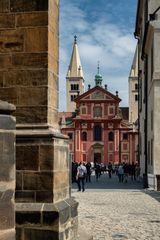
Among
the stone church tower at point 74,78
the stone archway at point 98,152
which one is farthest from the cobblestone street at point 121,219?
the stone church tower at point 74,78

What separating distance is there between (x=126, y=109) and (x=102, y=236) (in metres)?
104

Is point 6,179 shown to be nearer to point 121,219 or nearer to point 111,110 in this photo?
point 121,219

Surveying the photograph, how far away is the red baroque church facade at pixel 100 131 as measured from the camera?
9138cm

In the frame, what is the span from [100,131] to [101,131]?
0.19 metres

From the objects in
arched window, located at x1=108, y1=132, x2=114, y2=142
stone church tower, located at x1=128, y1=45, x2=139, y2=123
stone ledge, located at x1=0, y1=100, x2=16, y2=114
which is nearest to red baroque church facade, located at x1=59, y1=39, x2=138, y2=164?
arched window, located at x1=108, y1=132, x2=114, y2=142

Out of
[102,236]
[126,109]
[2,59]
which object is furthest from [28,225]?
[126,109]

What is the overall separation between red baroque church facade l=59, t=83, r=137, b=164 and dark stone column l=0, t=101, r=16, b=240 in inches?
3349

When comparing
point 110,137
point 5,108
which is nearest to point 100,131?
point 110,137

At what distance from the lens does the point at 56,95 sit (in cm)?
806

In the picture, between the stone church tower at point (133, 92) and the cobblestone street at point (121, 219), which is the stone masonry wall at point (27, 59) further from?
the stone church tower at point (133, 92)

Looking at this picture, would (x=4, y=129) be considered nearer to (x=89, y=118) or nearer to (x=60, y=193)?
(x=60, y=193)

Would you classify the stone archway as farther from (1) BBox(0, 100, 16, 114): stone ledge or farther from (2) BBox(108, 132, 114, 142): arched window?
(1) BBox(0, 100, 16, 114): stone ledge

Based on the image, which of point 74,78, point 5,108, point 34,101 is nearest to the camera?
point 5,108

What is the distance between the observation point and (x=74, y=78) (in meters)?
124
